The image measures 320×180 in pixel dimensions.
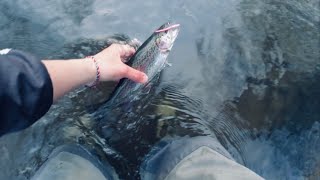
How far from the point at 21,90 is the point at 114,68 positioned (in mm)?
802

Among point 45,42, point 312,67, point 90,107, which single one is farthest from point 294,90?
point 45,42

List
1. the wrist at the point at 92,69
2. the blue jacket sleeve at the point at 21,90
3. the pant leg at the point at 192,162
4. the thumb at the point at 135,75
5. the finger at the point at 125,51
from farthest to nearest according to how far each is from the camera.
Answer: the finger at the point at 125,51, the thumb at the point at 135,75, the wrist at the point at 92,69, the pant leg at the point at 192,162, the blue jacket sleeve at the point at 21,90

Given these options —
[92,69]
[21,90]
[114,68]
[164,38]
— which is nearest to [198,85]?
[164,38]

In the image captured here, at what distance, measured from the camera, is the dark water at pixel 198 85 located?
324cm

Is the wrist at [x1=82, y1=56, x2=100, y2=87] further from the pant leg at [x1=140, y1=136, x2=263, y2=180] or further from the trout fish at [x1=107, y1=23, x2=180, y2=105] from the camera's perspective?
the pant leg at [x1=140, y1=136, x2=263, y2=180]

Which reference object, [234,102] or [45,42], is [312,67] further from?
[45,42]

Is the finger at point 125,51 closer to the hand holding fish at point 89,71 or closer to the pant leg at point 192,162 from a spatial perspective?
the hand holding fish at point 89,71

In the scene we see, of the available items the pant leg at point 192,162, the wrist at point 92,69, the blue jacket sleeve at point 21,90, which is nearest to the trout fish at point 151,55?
the wrist at point 92,69

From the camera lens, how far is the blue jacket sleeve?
201cm

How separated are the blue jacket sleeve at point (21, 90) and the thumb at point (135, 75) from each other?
73 cm

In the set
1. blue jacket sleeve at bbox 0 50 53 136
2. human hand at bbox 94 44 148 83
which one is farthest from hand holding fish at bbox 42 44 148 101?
blue jacket sleeve at bbox 0 50 53 136

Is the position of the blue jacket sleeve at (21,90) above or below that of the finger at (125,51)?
above

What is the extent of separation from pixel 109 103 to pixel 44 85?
46.1 inches

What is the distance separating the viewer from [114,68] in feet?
9.04
